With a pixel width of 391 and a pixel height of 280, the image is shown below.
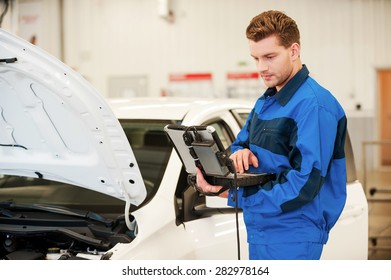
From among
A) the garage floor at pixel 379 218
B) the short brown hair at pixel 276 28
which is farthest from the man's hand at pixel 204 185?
the garage floor at pixel 379 218

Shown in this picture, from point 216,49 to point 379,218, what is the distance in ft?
8.85

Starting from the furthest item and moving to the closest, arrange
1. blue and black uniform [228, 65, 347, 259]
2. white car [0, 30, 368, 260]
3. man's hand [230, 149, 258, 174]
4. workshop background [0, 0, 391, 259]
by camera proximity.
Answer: workshop background [0, 0, 391, 259] < white car [0, 30, 368, 260] < man's hand [230, 149, 258, 174] < blue and black uniform [228, 65, 347, 259]

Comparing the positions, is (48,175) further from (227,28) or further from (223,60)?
(223,60)

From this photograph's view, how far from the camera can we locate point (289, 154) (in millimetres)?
1452

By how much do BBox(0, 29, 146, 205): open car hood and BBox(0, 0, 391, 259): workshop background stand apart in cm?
184

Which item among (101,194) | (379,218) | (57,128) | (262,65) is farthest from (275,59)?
(379,218)

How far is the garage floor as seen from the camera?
3.60 m

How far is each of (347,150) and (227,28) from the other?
2.91 meters

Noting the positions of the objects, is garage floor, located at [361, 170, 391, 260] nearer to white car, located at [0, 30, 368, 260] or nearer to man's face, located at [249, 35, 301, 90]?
white car, located at [0, 30, 368, 260]

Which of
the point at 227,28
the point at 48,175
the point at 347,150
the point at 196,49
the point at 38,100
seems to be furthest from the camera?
the point at 196,49

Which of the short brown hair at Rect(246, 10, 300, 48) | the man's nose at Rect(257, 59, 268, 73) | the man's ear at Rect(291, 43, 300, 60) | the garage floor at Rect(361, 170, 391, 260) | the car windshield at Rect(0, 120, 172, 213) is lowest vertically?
the garage floor at Rect(361, 170, 391, 260)

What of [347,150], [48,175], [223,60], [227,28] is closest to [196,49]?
[223,60]

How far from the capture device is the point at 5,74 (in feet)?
5.49

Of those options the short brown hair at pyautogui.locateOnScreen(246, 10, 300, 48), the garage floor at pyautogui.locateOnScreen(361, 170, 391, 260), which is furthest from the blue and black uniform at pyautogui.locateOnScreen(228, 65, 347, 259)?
the garage floor at pyautogui.locateOnScreen(361, 170, 391, 260)
